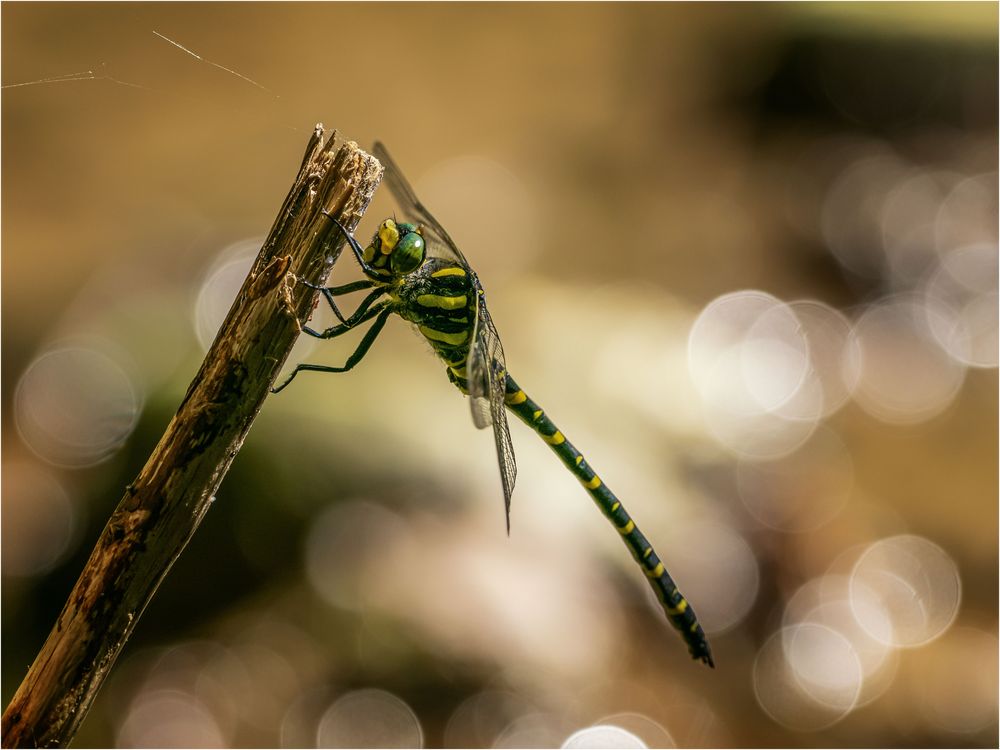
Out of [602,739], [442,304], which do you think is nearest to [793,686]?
[602,739]

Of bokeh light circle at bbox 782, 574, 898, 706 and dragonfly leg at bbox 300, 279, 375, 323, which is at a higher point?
dragonfly leg at bbox 300, 279, 375, 323

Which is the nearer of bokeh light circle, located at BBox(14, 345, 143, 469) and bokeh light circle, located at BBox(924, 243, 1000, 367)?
bokeh light circle, located at BBox(14, 345, 143, 469)

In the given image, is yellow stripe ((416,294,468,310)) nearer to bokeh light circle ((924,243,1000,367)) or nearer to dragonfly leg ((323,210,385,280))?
dragonfly leg ((323,210,385,280))

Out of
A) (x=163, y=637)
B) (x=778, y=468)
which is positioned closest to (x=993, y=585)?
(x=778, y=468)

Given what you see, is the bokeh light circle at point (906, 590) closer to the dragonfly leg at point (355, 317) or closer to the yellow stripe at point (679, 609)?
the yellow stripe at point (679, 609)

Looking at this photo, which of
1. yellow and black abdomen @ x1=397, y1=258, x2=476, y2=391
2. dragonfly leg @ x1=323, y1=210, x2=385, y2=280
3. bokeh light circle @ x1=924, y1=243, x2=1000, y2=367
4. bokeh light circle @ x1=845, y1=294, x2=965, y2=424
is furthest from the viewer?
bokeh light circle @ x1=924, y1=243, x2=1000, y2=367

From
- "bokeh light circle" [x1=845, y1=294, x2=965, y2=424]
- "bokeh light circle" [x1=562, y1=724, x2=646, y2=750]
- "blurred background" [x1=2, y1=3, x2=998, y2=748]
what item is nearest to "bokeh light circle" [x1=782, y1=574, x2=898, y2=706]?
"blurred background" [x1=2, y1=3, x2=998, y2=748]


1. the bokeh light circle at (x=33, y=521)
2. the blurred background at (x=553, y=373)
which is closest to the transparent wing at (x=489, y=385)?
the blurred background at (x=553, y=373)

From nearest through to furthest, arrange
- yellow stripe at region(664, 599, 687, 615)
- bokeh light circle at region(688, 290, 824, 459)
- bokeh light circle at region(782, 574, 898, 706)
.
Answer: yellow stripe at region(664, 599, 687, 615) < bokeh light circle at region(782, 574, 898, 706) < bokeh light circle at region(688, 290, 824, 459)
